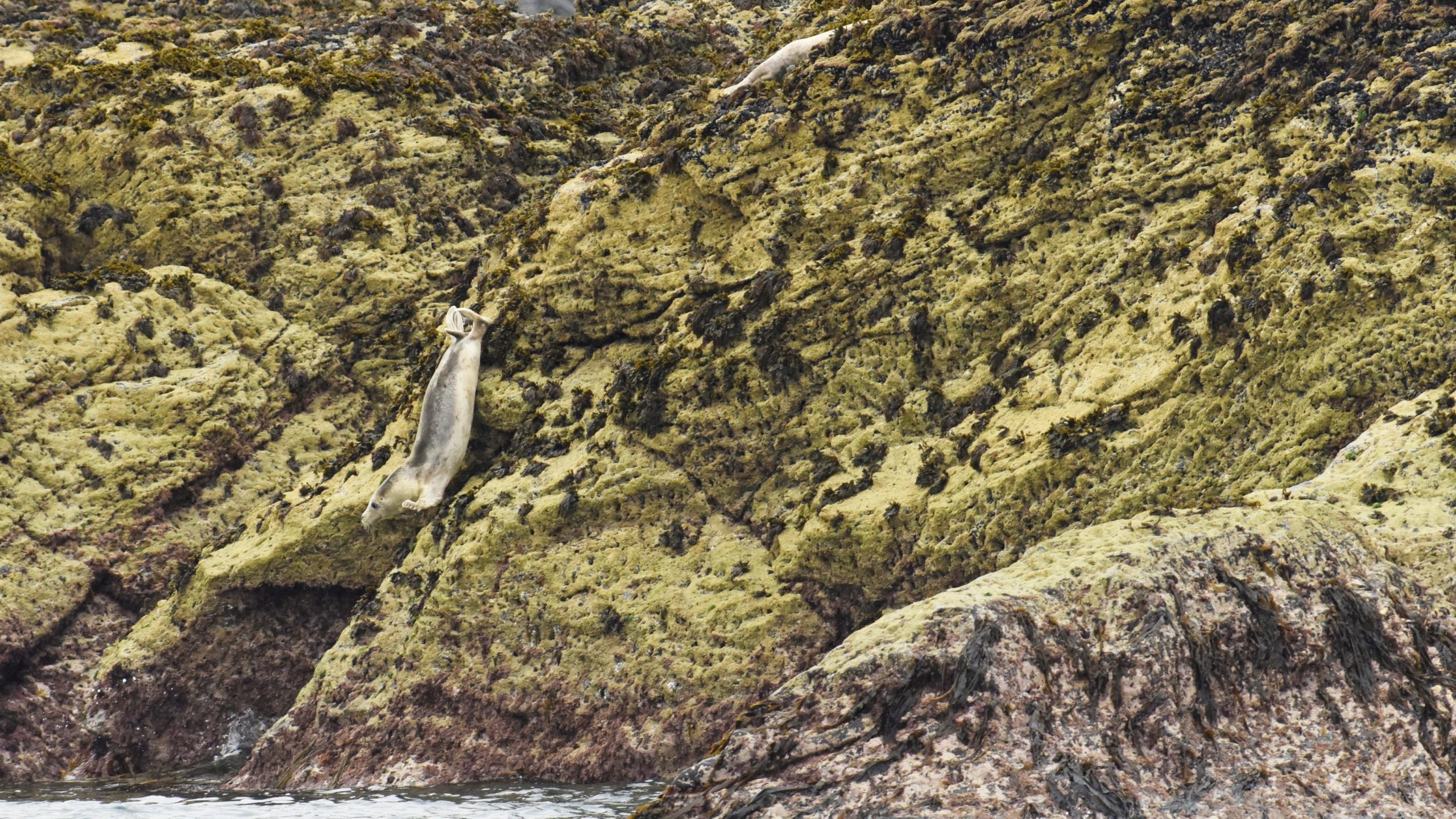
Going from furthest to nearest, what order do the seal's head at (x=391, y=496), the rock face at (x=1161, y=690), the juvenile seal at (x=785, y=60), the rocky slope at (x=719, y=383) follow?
1. the juvenile seal at (x=785, y=60)
2. the seal's head at (x=391, y=496)
3. the rocky slope at (x=719, y=383)
4. the rock face at (x=1161, y=690)

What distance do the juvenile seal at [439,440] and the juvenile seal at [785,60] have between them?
16.0 feet

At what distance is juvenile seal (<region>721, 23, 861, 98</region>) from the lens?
1600 cm

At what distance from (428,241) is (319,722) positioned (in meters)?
8.31

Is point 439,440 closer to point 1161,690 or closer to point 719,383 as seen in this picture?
point 719,383

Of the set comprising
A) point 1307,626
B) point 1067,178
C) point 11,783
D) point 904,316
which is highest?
point 1067,178

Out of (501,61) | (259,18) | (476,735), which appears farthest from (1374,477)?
(259,18)

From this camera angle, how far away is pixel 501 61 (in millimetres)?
22344

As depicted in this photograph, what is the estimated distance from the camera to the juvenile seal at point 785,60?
16000mm

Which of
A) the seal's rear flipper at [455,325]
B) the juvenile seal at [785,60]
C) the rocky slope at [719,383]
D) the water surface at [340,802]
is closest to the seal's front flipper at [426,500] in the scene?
the rocky slope at [719,383]

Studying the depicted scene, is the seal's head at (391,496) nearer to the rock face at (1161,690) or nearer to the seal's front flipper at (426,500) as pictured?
the seal's front flipper at (426,500)

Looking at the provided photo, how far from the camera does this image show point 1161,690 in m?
8.45

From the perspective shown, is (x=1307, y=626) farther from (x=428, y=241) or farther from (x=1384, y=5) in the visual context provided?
(x=428, y=241)

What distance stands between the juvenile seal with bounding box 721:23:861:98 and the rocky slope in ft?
0.87

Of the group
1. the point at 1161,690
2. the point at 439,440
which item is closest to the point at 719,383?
the point at 439,440
